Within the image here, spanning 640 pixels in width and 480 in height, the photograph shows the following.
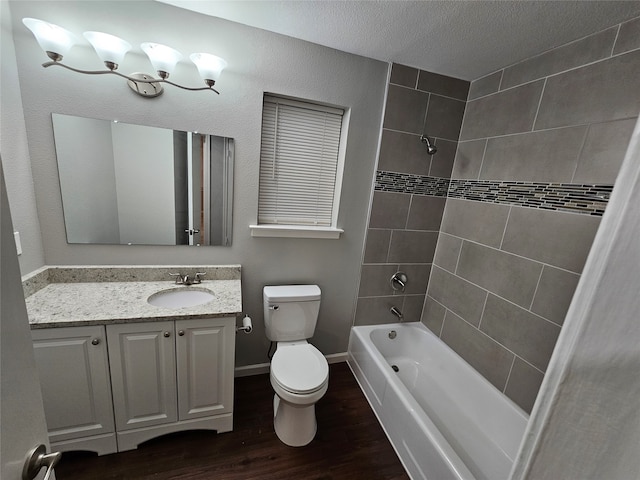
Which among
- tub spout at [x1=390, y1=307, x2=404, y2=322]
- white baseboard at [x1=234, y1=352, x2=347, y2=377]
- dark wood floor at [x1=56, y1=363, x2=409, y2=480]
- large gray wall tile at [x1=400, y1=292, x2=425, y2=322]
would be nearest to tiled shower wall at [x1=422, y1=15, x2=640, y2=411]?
large gray wall tile at [x1=400, y1=292, x2=425, y2=322]

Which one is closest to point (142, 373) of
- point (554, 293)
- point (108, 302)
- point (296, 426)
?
point (108, 302)

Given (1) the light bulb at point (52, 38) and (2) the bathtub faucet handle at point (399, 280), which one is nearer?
(1) the light bulb at point (52, 38)

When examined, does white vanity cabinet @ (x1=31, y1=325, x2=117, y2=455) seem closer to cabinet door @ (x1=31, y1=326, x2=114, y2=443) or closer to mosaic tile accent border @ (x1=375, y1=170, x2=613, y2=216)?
cabinet door @ (x1=31, y1=326, x2=114, y2=443)

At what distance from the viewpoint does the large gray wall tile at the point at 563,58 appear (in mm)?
1194

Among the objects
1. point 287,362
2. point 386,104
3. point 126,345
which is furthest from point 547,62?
point 126,345

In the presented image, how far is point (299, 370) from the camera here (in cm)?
150

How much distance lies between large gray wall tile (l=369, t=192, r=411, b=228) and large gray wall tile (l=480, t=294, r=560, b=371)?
807mm

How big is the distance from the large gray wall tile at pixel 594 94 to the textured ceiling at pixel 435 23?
0.19 meters

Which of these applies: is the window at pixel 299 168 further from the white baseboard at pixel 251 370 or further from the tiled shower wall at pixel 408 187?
the white baseboard at pixel 251 370

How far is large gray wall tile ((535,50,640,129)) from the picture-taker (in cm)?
111

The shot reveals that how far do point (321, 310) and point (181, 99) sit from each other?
5.58 ft

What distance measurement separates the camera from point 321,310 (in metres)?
2.03

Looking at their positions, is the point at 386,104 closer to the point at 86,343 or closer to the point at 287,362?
the point at 287,362

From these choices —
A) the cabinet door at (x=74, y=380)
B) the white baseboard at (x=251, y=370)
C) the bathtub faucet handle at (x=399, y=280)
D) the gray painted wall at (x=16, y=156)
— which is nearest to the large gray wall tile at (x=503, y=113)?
the bathtub faucet handle at (x=399, y=280)
